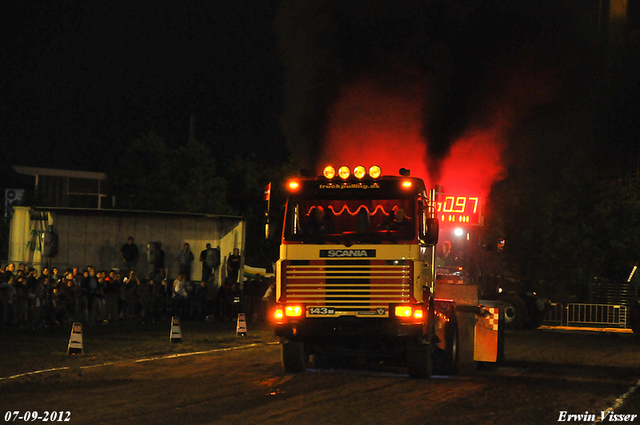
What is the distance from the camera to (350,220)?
538 inches

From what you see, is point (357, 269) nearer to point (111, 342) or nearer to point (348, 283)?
point (348, 283)

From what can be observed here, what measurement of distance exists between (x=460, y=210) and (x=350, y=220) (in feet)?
22.9

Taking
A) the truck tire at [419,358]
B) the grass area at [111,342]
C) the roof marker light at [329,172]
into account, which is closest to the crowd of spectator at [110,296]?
the grass area at [111,342]

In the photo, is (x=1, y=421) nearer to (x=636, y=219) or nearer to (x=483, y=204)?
(x=483, y=204)

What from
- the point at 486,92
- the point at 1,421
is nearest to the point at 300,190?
the point at 1,421

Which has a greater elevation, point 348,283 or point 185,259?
point 185,259

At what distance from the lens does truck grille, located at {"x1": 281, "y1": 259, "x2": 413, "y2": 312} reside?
13164mm

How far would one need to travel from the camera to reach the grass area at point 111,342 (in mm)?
15250

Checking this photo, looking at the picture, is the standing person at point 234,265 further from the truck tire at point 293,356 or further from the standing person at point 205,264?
the truck tire at point 293,356

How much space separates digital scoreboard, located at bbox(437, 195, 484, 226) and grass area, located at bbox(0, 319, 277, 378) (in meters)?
4.88

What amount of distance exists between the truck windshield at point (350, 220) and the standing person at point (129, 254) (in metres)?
13.5

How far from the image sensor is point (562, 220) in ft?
134

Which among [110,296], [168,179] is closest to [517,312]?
[110,296]

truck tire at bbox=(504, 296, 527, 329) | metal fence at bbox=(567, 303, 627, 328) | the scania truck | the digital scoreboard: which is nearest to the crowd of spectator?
truck tire at bbox=(504, 296, 527, 329)
